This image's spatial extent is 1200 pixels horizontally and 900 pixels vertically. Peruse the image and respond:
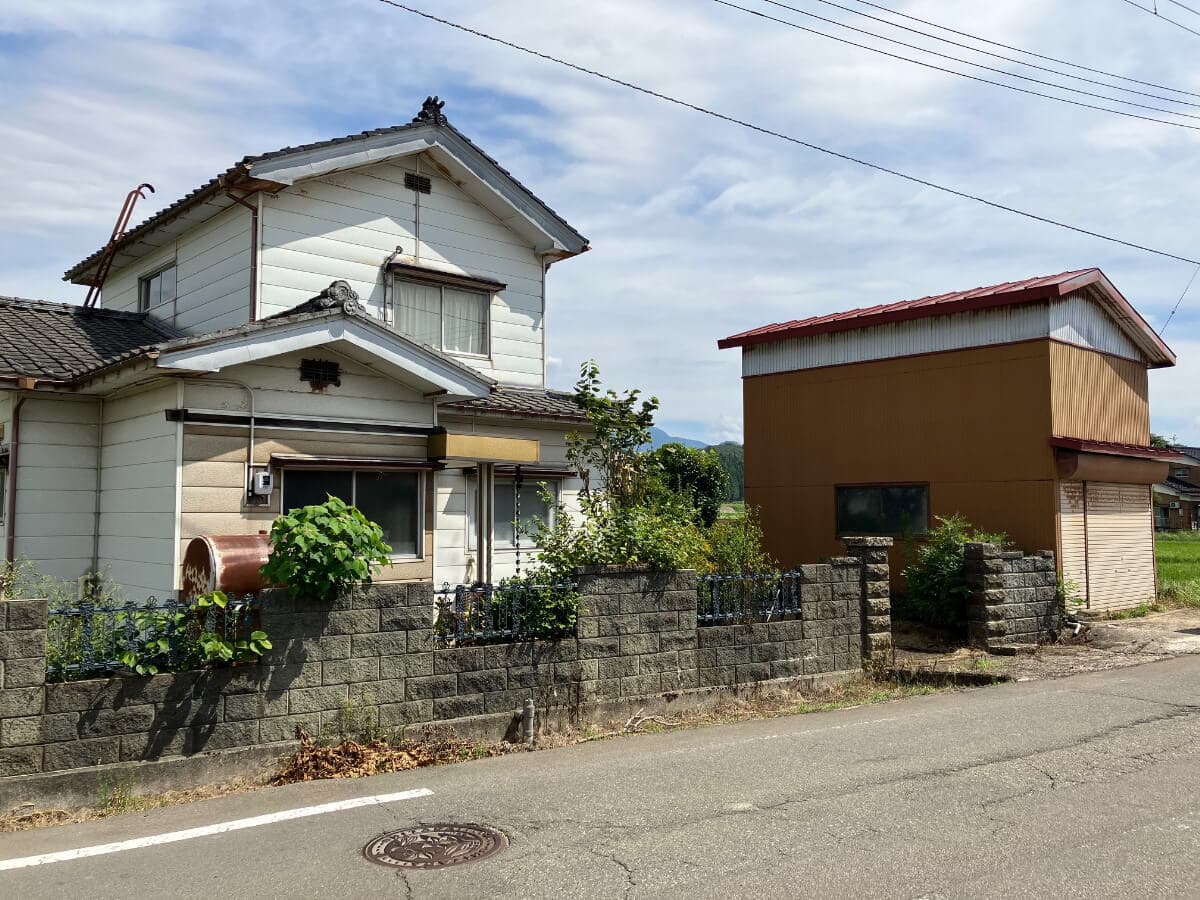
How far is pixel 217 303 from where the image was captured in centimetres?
1228

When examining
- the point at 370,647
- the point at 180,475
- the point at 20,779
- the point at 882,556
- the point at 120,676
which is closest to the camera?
the point at 20,779

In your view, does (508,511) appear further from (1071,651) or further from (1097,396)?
(1097,396)

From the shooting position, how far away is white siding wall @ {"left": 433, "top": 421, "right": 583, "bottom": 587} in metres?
12.0

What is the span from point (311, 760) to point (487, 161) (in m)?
9.39

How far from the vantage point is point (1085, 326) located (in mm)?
15500

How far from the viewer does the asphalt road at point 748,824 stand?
478 centimetres

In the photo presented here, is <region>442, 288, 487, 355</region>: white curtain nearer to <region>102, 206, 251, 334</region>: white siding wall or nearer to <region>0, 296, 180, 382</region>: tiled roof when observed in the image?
<region>102, 206, 251, 334</region>: white siding wall

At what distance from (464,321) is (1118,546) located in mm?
11718

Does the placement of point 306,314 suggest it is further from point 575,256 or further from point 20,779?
point 575,256

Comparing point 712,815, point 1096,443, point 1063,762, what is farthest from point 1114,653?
point 712,815

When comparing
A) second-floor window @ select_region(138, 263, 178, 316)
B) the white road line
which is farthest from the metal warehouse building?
the white road line

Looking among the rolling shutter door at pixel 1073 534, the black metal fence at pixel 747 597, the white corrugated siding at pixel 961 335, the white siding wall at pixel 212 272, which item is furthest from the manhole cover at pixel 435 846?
the white corrugated siding at pixel 961 335

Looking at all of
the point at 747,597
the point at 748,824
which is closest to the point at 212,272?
the point at 747,597

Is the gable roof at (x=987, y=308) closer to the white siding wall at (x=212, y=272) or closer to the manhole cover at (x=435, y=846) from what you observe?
the white siding wall at (x=212, y=272)
